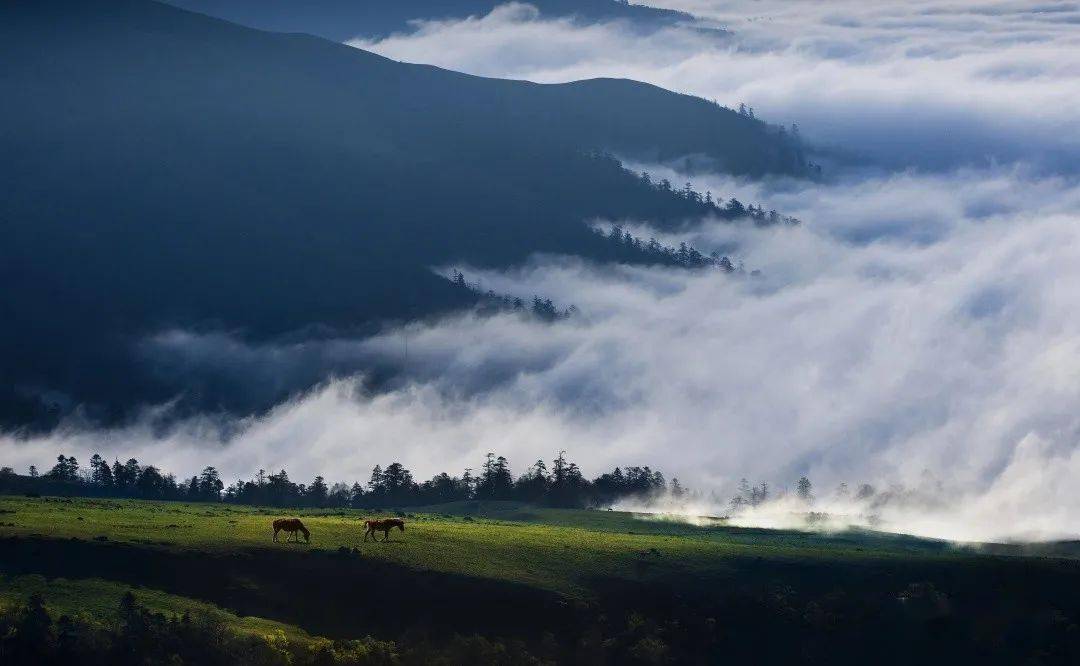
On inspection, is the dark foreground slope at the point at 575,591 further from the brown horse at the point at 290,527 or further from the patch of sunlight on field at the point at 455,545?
the brown horse at the point at 290,527

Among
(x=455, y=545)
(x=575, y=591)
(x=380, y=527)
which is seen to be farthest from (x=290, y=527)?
(x=575, y=591)

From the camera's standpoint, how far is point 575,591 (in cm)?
15138

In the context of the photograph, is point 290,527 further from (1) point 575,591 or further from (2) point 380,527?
(1) point 575,591

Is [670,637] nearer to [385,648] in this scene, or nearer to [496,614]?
[496,614]

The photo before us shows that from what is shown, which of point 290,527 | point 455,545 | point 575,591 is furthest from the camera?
point 455,545

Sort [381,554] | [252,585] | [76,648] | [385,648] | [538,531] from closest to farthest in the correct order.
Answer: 1. [76,648]
2. [385,648]
3. [252,585]
4. [381,554]
5. [538,531]

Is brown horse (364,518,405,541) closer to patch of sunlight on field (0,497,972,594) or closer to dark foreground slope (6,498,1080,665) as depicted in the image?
patch of sunlight on field (0,497,972,594)

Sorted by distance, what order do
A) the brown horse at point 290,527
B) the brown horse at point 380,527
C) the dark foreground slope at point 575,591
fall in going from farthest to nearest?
the brown horse at point 380,527
the brown horse at point 290,527
the dark foreground slope at point 575,591

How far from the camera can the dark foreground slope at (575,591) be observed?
13950 centimetres

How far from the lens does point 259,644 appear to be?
123938 millimetres

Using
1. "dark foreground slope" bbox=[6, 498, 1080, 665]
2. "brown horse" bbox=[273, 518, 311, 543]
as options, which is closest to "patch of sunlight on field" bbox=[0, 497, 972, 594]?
"dark foreground slope" bbox=[6, 498, 1080, 665]

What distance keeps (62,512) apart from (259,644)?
57.7 m

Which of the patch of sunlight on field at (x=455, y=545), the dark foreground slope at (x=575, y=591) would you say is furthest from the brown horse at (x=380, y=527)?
the dark foreground slope at (x=575, y=591)

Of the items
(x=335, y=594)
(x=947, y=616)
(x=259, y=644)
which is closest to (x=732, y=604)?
(x=947, y=616)
